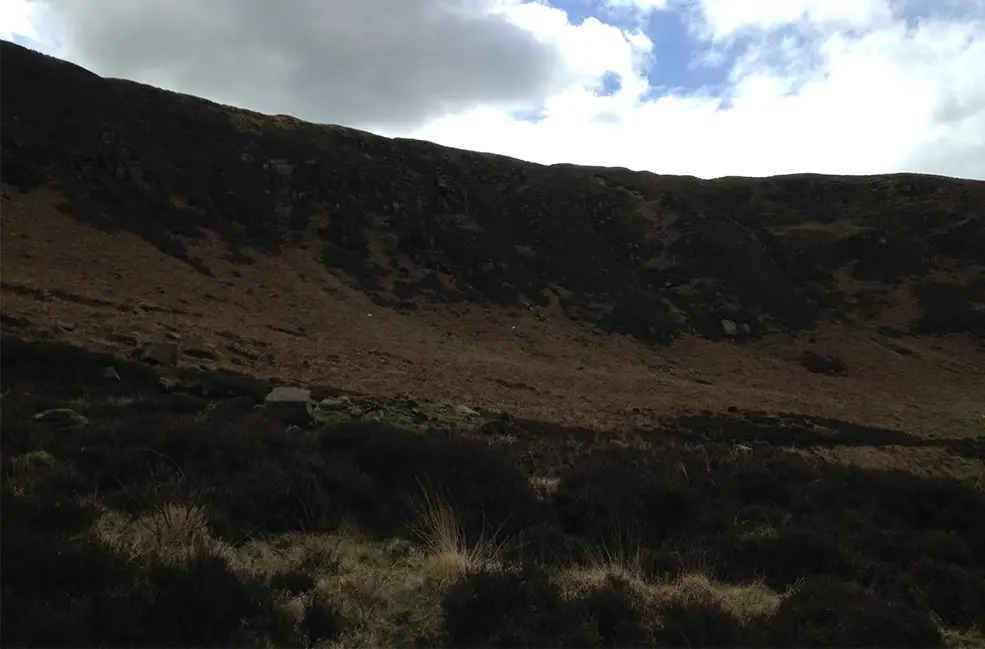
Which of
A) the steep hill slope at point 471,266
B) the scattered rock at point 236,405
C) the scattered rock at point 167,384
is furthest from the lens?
the steep hill slope at point 471,266

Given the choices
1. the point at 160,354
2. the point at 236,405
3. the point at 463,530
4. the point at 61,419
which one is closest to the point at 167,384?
the point at 236,405

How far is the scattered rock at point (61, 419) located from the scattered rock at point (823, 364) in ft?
136

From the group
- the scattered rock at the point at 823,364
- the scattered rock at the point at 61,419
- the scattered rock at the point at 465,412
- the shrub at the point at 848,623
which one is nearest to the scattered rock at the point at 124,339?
the scattered rock at the point at 61,419

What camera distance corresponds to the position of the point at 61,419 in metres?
8.88

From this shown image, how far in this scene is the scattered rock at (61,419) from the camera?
868 centimetres

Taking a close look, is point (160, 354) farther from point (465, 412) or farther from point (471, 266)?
point (471, 266)

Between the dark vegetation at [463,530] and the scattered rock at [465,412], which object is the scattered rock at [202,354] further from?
the scattered rock at [465,412]

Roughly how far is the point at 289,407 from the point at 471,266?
3416cm

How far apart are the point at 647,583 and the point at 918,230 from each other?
2695 inches

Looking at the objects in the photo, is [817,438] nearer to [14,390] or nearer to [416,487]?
[416,487]

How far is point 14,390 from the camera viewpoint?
1040 cm

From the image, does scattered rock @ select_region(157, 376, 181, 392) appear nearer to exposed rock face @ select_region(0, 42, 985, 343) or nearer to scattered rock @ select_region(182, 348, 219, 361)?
scattered rock @ select_region(182, 348, 219, 361)

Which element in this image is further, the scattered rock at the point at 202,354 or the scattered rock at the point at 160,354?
the scattered rock at the point at 202,354

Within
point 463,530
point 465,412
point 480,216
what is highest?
point 480,216
